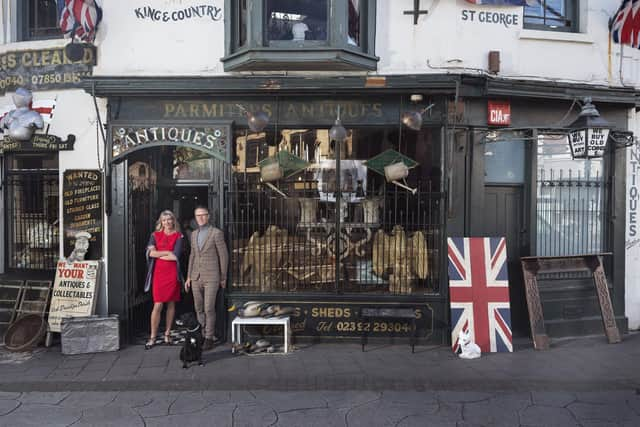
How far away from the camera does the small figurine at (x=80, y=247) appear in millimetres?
7328

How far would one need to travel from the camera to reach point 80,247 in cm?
737

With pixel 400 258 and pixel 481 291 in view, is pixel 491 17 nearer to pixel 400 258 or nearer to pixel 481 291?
pixel 400 258

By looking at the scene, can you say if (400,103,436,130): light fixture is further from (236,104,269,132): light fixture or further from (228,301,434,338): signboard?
(228,301,434,338): signboard

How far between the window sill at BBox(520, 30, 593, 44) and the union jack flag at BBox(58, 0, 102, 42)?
5.94m

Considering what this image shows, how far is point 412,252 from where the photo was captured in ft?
24.7

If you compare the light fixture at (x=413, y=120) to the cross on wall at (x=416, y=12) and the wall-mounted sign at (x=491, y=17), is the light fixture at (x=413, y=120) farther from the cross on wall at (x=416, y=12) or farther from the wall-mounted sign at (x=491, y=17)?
the wall-mounted sign at (x=491, y=17)

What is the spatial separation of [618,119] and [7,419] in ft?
28.3

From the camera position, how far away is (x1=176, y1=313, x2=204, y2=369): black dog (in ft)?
19.9

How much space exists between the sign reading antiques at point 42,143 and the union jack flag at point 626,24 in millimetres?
7957

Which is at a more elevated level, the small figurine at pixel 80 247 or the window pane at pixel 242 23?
the window pane at pixel 242 23

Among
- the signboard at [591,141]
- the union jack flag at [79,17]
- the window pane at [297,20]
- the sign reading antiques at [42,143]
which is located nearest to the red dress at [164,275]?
the sign reading antiques at [42,143]

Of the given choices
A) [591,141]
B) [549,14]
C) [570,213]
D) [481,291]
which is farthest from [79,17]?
[570,213]

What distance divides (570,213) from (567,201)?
0.19m

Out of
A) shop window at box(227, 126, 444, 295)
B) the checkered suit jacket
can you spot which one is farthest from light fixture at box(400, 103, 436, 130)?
the checkered suit jacket
